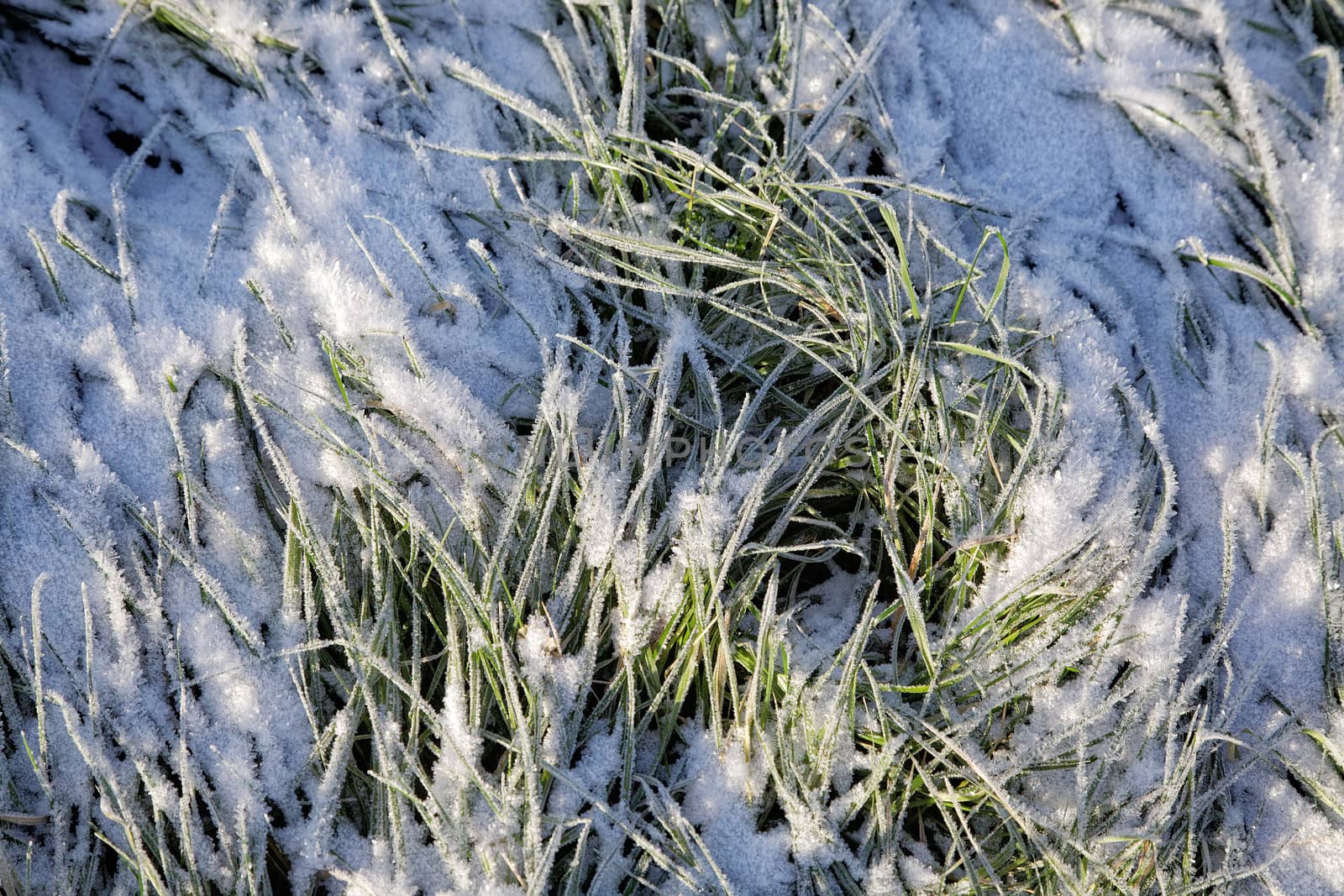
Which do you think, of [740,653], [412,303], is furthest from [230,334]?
[740,653]

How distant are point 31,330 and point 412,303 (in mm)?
496

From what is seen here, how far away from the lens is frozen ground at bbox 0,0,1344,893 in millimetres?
1029

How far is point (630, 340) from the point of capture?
49.7 inches

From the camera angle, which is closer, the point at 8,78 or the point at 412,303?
the point at 412,303

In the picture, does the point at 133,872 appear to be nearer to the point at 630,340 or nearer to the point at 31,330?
the point at 31,330

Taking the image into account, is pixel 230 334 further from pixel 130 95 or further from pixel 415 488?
pixel 130 95

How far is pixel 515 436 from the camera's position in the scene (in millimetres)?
1194

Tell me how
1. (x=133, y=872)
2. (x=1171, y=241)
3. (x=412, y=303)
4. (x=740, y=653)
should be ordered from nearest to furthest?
(x=133, y=872), (x=740, y=653), (x=412, y=303), (x=1171, y=241)

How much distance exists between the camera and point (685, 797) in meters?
1.07

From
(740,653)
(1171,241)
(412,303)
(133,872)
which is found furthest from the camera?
(1171,241)

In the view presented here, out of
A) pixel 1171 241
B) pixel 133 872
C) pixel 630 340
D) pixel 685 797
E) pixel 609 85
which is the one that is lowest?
pixel 133 872

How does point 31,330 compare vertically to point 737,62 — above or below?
below

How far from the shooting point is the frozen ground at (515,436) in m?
1.03

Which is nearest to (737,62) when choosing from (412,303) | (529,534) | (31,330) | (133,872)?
(412,303)
